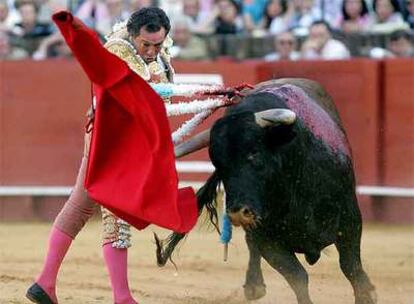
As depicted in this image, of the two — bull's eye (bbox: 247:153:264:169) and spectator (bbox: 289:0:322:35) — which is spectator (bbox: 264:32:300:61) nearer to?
Result: spectator (bbox: 289:0:322:35)

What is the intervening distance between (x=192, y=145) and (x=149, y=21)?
531 mm

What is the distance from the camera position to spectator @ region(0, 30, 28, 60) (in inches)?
385

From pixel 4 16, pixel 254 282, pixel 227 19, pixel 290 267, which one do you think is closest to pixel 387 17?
pixel 227 19

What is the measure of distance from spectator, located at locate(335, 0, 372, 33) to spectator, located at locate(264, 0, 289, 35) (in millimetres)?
470

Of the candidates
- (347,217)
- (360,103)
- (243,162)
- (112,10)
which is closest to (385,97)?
(360,103)

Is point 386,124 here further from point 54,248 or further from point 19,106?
point 54,248

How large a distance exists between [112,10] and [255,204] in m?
5.69

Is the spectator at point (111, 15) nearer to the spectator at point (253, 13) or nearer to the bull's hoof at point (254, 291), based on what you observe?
the spectator at point (253, 13)

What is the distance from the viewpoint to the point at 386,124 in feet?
30.0

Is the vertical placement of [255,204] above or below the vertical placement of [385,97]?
above

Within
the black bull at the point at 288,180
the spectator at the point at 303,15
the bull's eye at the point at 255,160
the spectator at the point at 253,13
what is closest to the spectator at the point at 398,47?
the spectator at the point at 303,15

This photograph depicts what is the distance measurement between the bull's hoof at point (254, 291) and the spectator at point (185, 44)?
3806 millimetres

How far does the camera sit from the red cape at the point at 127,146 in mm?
4590

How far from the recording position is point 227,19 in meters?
9.99
